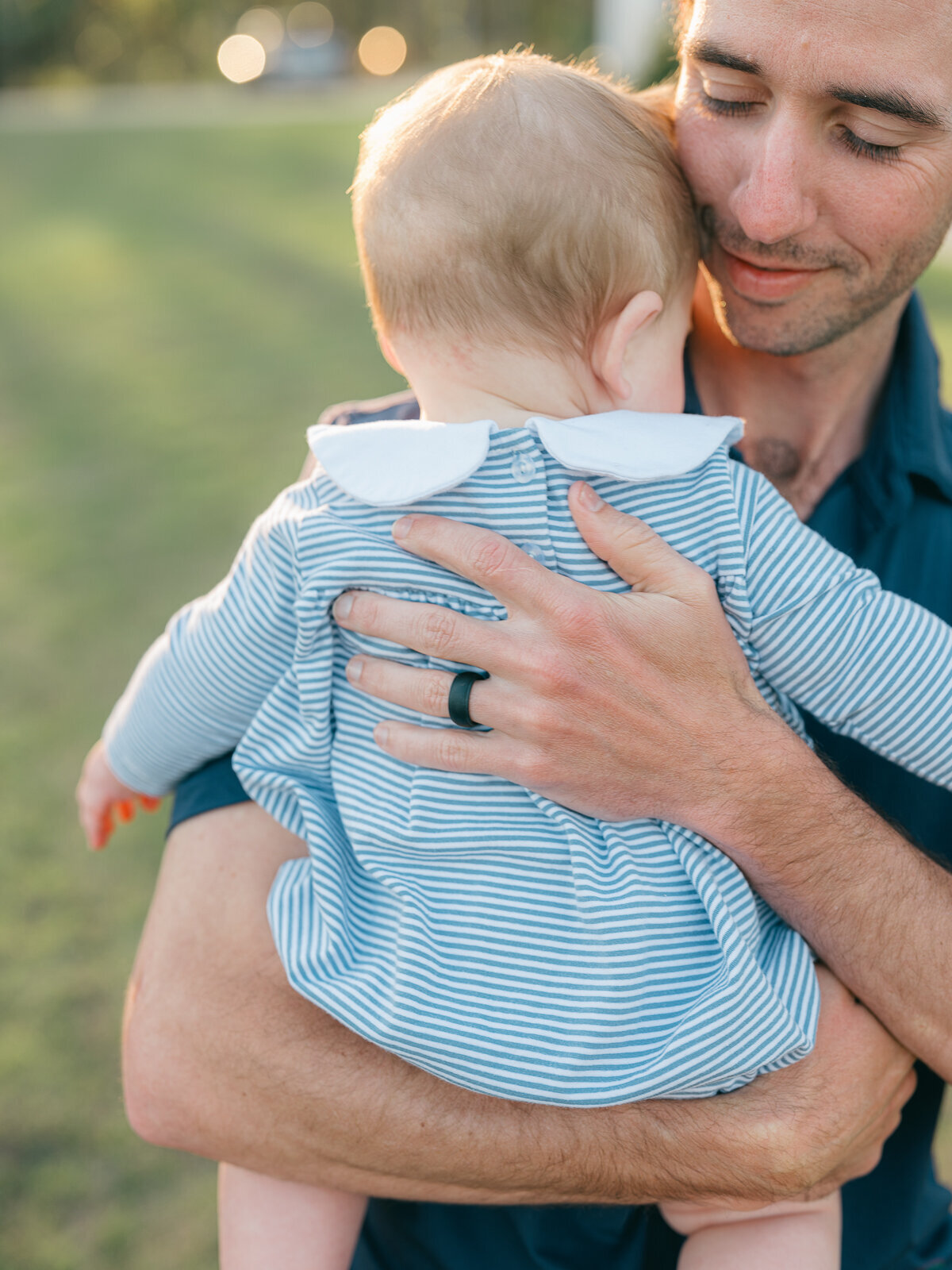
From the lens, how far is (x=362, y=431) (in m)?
1.60

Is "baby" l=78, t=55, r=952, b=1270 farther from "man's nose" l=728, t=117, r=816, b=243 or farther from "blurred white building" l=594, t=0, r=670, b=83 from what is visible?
"blurred white building" l=594, t=0, r=670, b=83

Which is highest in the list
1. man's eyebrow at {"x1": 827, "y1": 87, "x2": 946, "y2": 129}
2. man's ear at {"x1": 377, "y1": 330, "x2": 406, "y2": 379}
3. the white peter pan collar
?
man's eyebrow at {"x1": 827, "y1": 87, "x2": 946, "y2": 129}

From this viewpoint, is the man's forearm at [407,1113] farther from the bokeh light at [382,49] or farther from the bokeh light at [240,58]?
the bokeh light at [382,49]

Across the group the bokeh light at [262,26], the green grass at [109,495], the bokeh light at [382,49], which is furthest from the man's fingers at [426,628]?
the bokeh light at [382,49]

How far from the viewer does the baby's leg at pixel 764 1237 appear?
5.23 ft

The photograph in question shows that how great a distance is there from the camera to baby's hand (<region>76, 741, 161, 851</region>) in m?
2.04

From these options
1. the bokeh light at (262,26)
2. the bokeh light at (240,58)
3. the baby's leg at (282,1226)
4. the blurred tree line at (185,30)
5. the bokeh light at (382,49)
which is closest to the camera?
the baby's leg at (282,1226)

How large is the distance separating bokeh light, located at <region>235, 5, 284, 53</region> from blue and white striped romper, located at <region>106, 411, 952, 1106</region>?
4048 centimetres

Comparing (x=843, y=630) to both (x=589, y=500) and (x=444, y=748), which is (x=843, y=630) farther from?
(x=444, y=748)

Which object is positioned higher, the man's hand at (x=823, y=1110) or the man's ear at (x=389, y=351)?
the man's ear at (x=389, y=351)

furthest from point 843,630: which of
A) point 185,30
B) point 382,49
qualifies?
point 382,49

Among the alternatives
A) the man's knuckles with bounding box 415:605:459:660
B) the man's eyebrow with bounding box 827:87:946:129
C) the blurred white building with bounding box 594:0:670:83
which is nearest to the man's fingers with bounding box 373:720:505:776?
the man's knuckles with bounding box 415:605:459:660

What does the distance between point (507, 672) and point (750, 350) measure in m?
0.91

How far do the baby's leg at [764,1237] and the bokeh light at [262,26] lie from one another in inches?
1612
